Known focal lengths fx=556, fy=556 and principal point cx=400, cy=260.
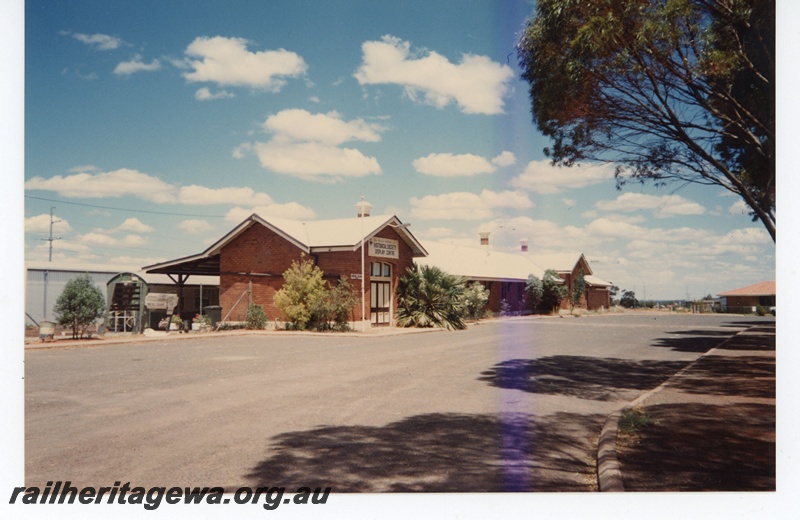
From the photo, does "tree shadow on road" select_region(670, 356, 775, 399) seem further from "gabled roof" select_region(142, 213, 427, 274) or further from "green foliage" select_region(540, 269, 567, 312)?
"green foliage" select_region(540, 269, 567, 312)

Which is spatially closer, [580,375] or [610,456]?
[610,456]

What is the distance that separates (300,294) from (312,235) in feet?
14.0

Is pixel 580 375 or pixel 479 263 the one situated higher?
pixel 479 263

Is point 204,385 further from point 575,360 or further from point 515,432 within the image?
point 575,360

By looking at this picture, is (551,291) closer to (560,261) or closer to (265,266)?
(560,261)

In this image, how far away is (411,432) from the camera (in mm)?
6418

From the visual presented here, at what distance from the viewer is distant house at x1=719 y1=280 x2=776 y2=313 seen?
151 feet

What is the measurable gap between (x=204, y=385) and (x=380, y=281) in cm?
1722

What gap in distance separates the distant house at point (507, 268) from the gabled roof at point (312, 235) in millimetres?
8044

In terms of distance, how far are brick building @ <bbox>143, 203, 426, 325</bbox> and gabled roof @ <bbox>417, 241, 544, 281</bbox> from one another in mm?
6909

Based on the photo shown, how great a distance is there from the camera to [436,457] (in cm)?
550

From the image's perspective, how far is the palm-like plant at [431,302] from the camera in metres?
26.1

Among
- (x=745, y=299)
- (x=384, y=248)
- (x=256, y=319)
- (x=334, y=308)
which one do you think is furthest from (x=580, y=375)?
(x=745, y=299)
